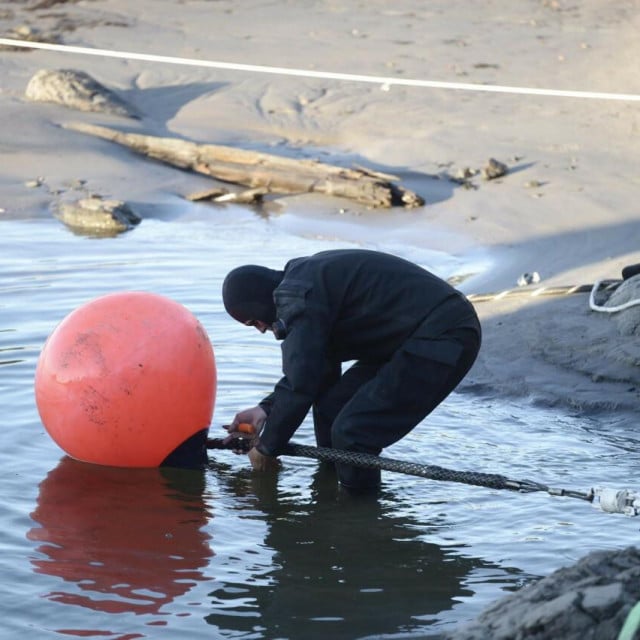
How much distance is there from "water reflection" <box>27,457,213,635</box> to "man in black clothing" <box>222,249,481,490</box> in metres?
0.55

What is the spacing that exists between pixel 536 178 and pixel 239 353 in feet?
19.4

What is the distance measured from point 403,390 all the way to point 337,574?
950 millimetres

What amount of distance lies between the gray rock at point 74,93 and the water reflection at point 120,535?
10483mm

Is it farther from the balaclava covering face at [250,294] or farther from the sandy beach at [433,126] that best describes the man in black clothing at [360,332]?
the sandy beach at [433,126]

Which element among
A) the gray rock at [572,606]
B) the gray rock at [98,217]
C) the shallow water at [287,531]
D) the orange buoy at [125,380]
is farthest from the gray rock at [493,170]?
the gray rock at [572,606]

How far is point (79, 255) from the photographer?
11812 mm

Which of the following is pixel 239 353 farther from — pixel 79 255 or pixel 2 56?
pixel 2 56

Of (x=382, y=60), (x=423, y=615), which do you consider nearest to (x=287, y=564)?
(x=423, y=615)

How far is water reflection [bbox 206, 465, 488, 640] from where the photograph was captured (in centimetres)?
503

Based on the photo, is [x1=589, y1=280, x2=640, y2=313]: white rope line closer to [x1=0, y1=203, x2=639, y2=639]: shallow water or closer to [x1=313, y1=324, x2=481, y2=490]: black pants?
[x1=0, y1=203, x2=639, y2=639]: shallow water

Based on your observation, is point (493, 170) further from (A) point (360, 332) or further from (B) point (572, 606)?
(B) point (572, 606)

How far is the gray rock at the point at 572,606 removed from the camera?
3600 mm

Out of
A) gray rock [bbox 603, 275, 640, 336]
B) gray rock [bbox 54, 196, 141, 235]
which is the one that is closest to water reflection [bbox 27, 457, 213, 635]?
gray rock [bbox 603, 275, 640, 336]

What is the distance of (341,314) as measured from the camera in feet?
19.2
